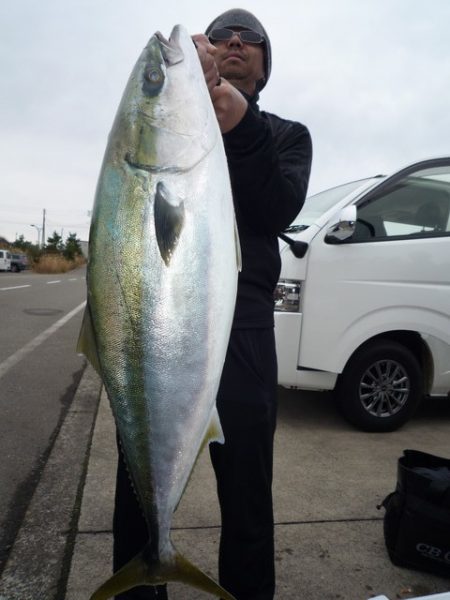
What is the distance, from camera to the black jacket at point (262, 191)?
1381mm

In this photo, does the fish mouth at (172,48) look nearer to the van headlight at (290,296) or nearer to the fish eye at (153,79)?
the fish eye at (153,79)

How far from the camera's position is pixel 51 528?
2.48 m

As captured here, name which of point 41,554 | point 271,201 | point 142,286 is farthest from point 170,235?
point 41,554

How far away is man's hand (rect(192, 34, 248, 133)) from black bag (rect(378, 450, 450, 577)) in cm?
175

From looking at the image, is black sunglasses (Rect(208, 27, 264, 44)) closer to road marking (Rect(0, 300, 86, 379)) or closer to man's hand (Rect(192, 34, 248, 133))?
man's hand (Rect(192, 34, 248, 133))

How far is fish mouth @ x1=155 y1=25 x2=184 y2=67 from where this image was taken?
124 cm

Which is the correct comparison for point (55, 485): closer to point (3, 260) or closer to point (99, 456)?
point (99, 456)

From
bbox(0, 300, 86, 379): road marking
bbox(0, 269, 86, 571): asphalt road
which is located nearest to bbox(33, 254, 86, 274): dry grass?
bbox(0, 269, 86, 571): asphalt road

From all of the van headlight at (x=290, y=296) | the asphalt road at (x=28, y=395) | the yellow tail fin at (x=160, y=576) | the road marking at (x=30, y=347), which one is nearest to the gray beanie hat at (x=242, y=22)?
the yellow tail fin at (x=160, y=576)

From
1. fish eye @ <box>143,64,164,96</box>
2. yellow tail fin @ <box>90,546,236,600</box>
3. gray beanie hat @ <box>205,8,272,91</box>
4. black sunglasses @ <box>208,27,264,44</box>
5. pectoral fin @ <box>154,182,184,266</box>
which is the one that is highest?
gray beanie hat @ <box>205,8,272,91</box>

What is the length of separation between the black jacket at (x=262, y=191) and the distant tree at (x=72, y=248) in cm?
5096

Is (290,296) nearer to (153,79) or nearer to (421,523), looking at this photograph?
(421,523)

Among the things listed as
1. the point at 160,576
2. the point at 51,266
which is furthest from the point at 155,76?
the point at 51,266

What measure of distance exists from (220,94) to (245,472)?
44.3 inches
